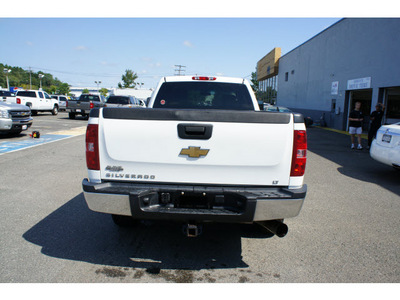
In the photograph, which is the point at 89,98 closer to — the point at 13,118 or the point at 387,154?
the point at 13,118

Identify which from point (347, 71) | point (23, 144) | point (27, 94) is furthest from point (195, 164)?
point (27, 94)

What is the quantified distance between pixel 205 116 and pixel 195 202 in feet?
2.73

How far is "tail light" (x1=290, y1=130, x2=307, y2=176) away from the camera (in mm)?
3004

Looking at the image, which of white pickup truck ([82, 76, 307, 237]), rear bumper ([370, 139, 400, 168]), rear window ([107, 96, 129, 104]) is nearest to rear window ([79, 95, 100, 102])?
rear window ([107, 96, 129, 104])

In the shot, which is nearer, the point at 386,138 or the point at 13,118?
the point at 386,138

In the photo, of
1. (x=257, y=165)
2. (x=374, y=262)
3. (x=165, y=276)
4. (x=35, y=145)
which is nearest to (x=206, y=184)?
(x=257, y=165)

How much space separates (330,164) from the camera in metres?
9.22

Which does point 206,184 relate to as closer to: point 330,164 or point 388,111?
point 330,164

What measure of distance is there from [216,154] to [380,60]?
1606 cm

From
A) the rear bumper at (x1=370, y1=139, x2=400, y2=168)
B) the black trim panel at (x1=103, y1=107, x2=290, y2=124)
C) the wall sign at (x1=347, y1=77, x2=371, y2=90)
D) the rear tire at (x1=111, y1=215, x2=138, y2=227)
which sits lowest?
the rear tire at (x1=111, y1=215, x2=138, y2=227)

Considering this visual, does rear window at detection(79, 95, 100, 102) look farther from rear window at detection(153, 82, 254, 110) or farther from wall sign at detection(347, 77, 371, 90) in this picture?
rear window at detection(153, 82, 254, 110)

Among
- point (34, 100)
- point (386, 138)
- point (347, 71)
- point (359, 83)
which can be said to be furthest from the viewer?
point (34, 100)

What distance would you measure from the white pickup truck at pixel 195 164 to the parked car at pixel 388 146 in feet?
17.0

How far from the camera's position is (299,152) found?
303cm
